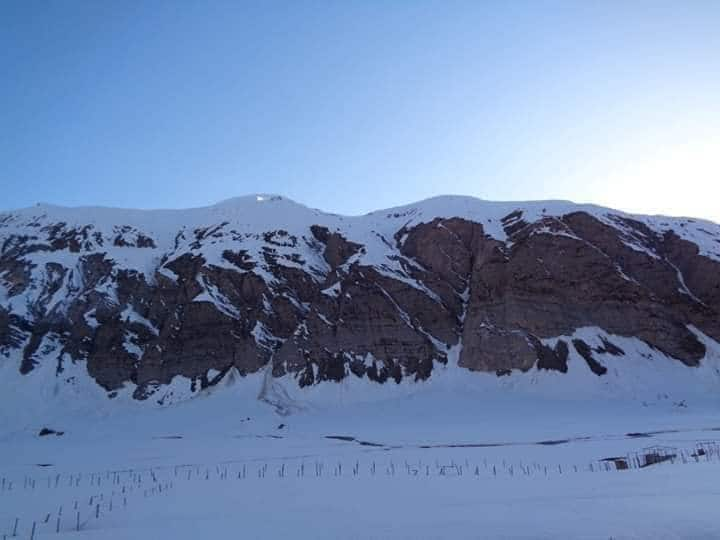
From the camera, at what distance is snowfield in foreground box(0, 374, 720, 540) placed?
14219 mm

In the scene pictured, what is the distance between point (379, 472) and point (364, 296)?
52544mm

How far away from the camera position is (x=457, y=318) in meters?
77.9

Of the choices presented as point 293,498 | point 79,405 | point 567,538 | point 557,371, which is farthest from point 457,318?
point 567,538

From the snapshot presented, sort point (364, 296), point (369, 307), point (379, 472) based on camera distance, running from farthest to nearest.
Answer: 1. point (364, 296)
2. point (369, 307)
3. point (379, 472)

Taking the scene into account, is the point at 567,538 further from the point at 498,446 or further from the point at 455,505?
the point at 498,446

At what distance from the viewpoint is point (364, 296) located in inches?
3100

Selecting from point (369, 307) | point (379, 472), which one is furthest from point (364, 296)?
point (379, 472)

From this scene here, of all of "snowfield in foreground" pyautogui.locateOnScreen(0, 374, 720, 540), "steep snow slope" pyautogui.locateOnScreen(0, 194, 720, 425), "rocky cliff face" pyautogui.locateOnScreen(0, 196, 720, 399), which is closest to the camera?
"snowfield in foreground" pyautogui.locateOnScreen(0, 374, 720, 540)

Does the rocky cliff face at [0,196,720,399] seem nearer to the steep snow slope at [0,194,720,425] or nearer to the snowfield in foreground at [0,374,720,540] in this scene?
the steep snow slope at [0,194,720,425]

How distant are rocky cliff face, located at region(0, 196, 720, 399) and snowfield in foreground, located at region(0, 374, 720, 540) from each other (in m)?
9.54

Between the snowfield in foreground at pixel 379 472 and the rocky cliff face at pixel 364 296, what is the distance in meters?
9.54

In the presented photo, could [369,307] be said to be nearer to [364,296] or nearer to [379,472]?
[364,296]

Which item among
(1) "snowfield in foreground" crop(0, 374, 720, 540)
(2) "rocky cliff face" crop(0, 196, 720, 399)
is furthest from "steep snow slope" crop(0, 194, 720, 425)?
(1) "snowfield in foreground" crop(0, 374, 720, 540)

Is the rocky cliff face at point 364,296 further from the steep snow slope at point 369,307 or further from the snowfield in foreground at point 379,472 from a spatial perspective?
the snowfield in foreground at point 379,472
